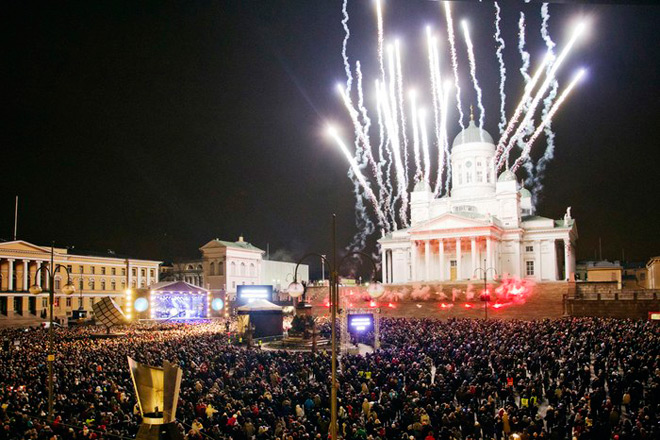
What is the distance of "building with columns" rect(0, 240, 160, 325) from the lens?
6116cm

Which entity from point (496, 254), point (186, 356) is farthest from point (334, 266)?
point (496, 254)

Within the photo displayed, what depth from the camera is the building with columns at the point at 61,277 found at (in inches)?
2408

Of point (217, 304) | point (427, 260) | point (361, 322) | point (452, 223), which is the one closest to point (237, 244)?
point (217, 304)

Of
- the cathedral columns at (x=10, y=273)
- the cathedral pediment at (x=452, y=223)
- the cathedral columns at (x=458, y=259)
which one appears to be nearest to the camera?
the cathedral pediment at (x=452, y=223)

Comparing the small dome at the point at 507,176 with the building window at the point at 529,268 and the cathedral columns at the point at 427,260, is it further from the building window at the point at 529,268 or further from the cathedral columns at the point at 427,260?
the cathedral columns at the point at 427,260

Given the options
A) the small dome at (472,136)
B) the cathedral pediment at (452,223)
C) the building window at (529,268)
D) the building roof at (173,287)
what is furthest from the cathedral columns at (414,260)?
the building roof at (173,287)

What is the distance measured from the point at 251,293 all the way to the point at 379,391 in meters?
38.9

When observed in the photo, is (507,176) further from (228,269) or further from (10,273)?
(10,273)

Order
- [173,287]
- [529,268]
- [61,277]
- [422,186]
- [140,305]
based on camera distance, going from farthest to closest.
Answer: [422,186] < [61,277] < [529,268] < [173,287] < [140,305]

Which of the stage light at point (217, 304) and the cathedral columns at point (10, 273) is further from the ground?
the cathedral columns at point (10, 273)

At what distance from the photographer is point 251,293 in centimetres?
5381

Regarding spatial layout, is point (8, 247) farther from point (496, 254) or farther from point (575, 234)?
point (575, 234)

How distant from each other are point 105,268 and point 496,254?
174 ft

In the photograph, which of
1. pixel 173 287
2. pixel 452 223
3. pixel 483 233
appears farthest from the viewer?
pixel 452 223
